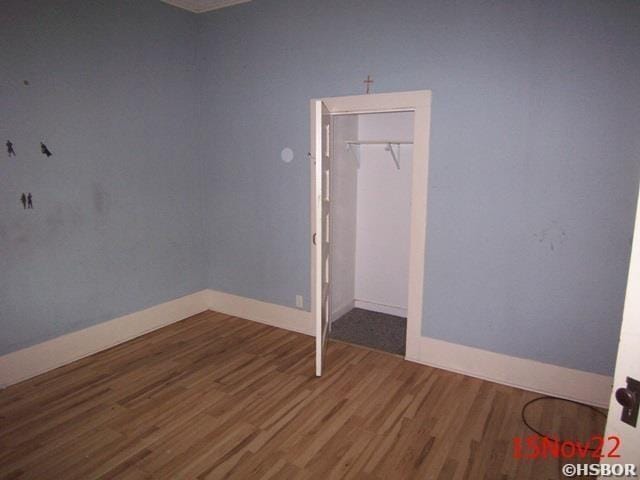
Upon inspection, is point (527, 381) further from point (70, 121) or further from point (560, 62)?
point (70, 121)

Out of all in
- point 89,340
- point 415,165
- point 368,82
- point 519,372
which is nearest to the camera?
point 519,372

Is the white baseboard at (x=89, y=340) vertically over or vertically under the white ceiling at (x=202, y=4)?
under

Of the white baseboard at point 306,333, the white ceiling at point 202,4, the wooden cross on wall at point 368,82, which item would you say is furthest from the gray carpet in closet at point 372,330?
the white ceiling at point 202,4

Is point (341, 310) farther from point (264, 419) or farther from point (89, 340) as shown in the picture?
point (89, 340)

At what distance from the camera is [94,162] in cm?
333

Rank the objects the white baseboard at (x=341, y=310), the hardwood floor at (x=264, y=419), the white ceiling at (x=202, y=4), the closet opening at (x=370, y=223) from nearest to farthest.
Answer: the hardwood floor at (x=264, y=419), the white ceiling at (x=202, y=4), the closet opening at (x=370, y=223), the white baseboard at (x=341, y=310)

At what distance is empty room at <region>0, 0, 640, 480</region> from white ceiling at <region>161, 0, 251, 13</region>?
0.02 m

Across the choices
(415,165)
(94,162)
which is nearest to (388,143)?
(415,165)

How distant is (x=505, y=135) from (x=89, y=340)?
3618mm

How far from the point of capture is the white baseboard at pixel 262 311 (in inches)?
154

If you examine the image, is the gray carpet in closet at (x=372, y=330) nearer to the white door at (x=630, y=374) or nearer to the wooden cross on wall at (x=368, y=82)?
the wooden cross on wall at (x=368, y=82)

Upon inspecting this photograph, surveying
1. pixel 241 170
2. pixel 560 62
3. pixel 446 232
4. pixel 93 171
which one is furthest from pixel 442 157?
pixel 93 171

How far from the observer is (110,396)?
112 inches

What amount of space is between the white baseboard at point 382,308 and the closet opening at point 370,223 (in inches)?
0.4
